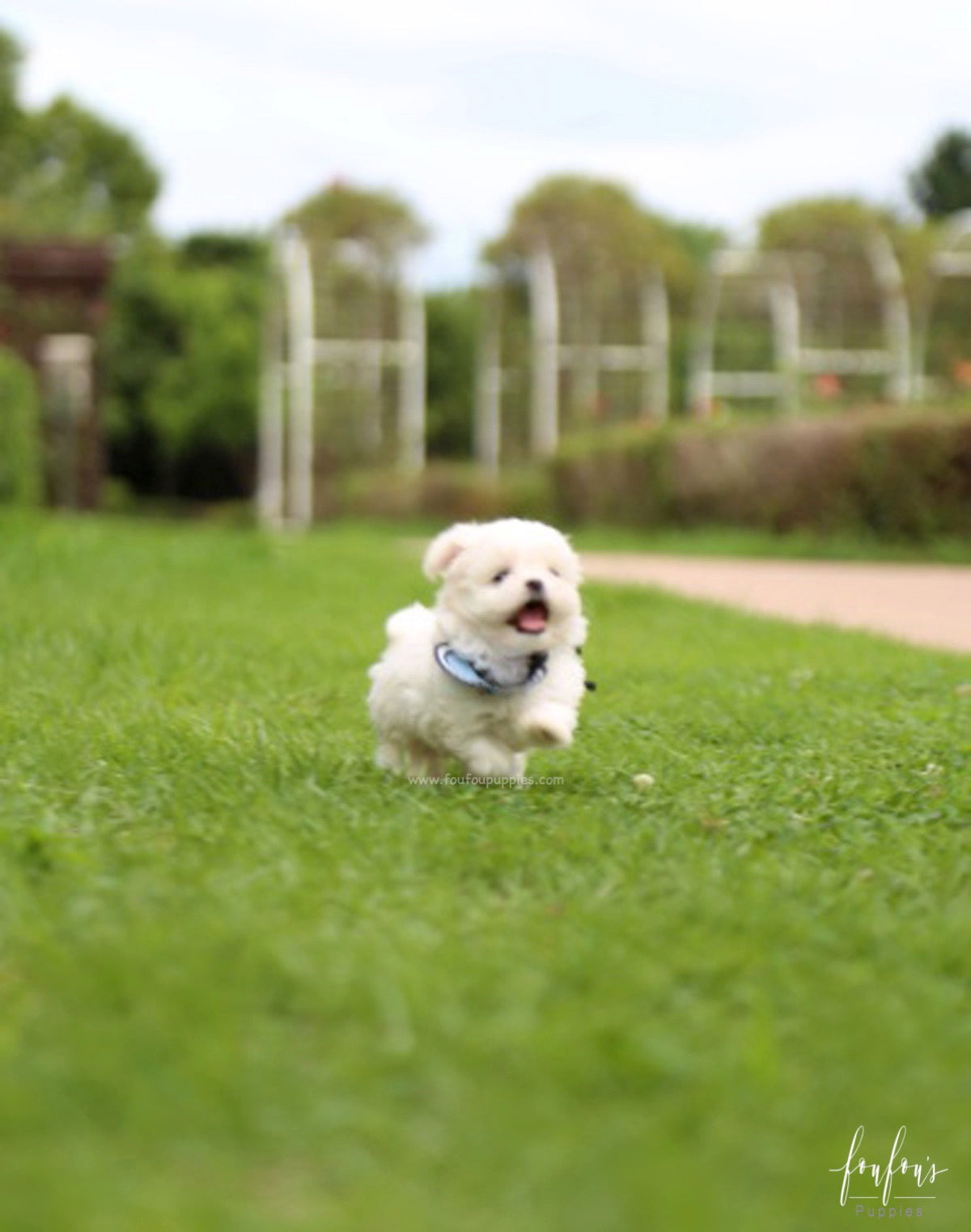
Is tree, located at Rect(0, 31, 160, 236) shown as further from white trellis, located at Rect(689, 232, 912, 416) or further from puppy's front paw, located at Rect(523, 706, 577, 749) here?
puppy's front paw, located at Rect(523, 706, 577, 749)

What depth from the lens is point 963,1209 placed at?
2.29 metres

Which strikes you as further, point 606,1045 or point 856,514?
point 856,514

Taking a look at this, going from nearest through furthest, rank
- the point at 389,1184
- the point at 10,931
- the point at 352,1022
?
the point at 389,1184
the point at 352,1022
the point at 10,931

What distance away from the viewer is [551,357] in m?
27.5

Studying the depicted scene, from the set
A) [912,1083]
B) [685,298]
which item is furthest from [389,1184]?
[685,298]

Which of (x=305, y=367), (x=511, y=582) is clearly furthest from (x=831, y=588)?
(x=305, y=367)

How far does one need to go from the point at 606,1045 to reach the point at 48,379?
826 inches

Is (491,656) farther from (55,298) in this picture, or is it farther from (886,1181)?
(55,298)

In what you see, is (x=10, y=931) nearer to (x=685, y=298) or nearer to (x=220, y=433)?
(x=685, y=298)

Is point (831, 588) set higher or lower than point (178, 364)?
lower

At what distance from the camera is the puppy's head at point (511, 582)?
449 centimetres

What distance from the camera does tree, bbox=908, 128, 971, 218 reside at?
2053 inches

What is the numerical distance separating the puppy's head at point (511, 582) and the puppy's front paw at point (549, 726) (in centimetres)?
14

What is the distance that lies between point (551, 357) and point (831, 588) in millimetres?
14621
